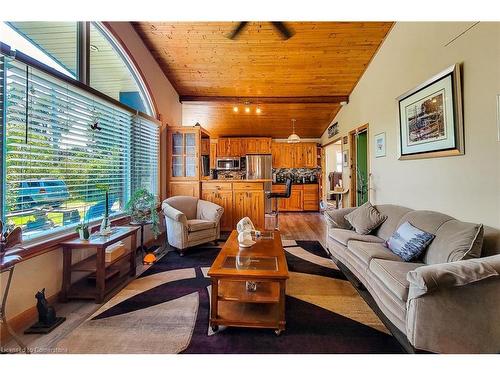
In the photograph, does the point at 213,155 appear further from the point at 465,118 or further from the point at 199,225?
the point at 465,118

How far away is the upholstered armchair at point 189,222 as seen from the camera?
352cm

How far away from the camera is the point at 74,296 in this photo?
89.0 inches

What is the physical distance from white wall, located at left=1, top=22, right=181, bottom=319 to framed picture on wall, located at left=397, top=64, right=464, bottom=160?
12.5ft

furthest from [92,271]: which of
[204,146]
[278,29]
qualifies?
[204,146]

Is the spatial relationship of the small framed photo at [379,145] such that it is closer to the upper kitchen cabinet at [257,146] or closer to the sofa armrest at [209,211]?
the sofa armrest at [209,211]

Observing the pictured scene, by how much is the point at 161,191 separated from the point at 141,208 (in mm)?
1273

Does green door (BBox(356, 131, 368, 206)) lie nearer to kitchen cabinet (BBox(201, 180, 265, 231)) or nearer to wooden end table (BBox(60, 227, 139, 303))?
kitchen cabinet (BBox(201, 180, 265, 231))

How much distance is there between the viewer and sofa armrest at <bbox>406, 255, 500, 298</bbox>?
1.44 m

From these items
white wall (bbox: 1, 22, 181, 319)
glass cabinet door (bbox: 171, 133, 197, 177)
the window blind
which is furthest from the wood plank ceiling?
the window blind

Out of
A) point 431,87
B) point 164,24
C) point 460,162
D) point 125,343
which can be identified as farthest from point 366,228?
point 164,24

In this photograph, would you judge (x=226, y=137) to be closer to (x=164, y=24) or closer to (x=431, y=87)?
(x=164, y=24)

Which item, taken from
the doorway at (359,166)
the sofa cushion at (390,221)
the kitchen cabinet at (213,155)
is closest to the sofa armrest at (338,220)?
the sofa cushion at (390,221)

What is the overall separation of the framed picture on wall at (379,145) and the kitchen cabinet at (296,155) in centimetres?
390
